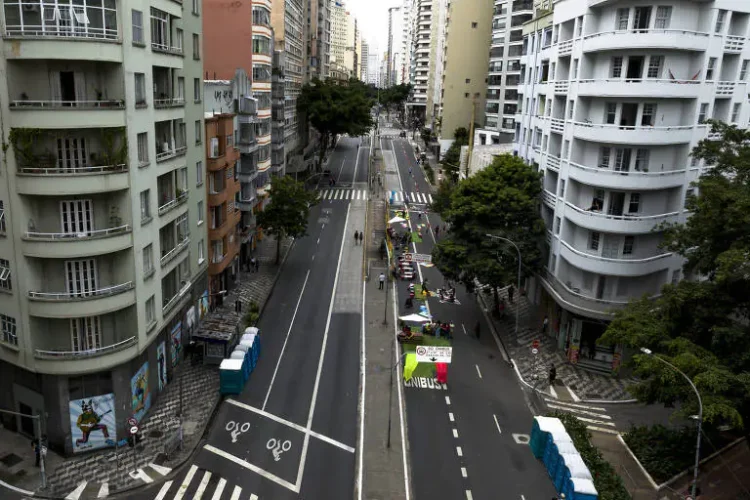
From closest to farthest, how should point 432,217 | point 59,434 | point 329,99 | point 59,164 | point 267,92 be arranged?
1. point 59,164
2. point 59,434
3. point 267,92
4. point 432,217
5. point 329,99

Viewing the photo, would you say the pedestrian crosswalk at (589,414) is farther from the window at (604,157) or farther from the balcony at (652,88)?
the balcony at (652,88)

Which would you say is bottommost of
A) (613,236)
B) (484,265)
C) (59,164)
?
(484,265)

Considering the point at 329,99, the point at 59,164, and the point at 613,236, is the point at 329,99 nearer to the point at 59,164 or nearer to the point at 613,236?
the point at 613,236

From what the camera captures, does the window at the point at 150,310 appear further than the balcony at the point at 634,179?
No

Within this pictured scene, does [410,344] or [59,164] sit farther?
[410,344]

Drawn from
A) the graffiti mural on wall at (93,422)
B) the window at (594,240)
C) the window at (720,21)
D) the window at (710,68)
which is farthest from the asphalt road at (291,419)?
the window at (720,21)

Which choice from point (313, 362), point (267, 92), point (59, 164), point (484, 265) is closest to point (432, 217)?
point (267, 92)
